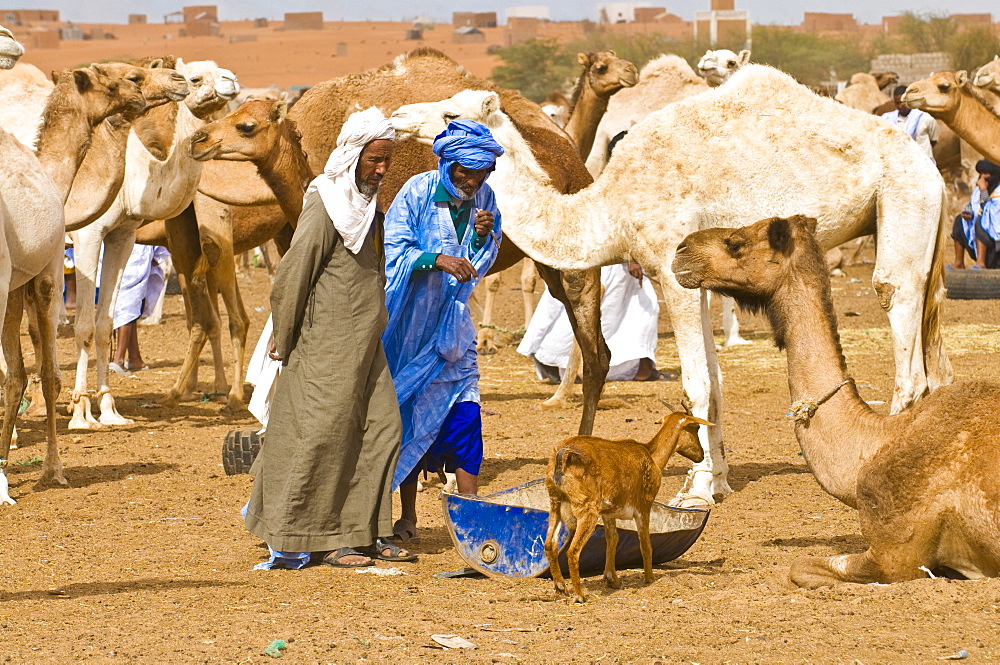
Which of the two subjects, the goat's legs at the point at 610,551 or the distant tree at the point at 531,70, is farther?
the distant tree at the point at 531,70

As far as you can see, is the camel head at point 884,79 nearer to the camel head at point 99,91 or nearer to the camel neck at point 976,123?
the camel neck at point 976,123

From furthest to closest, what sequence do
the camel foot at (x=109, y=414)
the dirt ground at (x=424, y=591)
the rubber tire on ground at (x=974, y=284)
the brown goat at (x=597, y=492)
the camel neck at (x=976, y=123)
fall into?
the rubber tire on ground at (x=974, y=284) → the camel neck at (x=976, y=123) → the camel foot at (x=109, y=414) → the brown goat at (x=597, y=492) → the dirt ground at (x=424, y=591)

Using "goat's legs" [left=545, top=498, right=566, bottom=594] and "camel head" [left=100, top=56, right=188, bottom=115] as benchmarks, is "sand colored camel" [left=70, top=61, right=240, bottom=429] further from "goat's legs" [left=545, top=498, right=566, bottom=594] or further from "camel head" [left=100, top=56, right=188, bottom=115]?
"goat's legs" [left=545, top=498, right=566, bottom=594]

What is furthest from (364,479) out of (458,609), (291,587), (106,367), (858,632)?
(106,367)

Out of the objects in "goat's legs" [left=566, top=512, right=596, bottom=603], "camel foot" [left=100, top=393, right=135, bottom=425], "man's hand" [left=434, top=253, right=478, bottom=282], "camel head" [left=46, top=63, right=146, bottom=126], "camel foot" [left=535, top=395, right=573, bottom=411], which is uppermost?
"camel head" [left=46, top=63, right=146, bottom=126]

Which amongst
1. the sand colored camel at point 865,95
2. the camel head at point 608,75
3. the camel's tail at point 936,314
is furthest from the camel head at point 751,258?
the sand colored camel at point 865,95

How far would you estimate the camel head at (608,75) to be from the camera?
11.1m

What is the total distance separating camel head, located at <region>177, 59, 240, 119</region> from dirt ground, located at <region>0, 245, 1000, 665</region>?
7.82 feet

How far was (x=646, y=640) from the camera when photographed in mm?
4223

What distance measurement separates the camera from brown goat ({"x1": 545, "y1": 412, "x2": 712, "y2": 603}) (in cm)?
455

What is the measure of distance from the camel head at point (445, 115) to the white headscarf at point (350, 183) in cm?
210

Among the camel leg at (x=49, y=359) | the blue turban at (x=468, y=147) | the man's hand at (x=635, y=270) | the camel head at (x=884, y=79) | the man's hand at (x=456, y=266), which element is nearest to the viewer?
the man's hand at (x=456, y=266)

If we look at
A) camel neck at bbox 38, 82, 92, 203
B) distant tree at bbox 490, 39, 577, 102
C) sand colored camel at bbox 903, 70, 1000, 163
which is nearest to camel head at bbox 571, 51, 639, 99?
sand colored camel at bbox 903, 70, 1000, 163

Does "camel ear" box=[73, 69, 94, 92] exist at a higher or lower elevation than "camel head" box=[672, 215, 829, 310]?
higher
